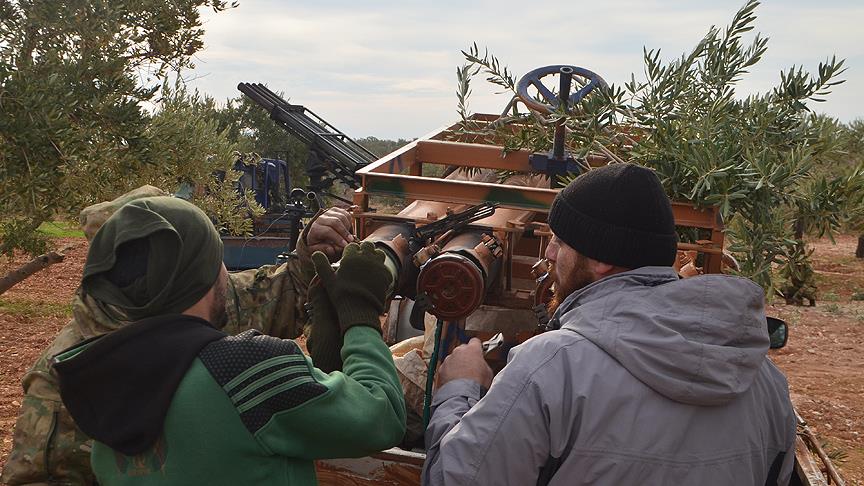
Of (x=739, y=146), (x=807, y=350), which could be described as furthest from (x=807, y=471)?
(x=807, y=350)

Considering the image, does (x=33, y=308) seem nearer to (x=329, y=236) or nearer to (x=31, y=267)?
(x=31, y=267)

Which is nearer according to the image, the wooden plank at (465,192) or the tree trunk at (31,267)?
the wooden plank at (465,192)

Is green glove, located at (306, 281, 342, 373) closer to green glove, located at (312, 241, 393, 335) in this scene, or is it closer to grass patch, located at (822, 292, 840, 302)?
green glove, located at (312, 241, 393, 335)

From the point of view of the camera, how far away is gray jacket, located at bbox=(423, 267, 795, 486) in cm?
187

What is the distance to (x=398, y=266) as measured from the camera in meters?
3.11

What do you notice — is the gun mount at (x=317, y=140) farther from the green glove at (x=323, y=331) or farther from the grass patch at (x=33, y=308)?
the green glove at (x=323, y=331)

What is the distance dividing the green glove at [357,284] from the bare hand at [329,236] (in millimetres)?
658

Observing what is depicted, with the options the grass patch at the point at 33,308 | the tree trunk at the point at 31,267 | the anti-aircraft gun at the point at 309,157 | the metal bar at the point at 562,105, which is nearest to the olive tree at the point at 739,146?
the metal bar at the point at 562,105

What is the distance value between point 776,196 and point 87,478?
252 centimetres

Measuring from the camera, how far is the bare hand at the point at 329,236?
2939mm

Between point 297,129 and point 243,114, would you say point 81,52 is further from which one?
point 243,114

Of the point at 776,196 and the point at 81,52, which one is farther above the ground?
the point at 81,52

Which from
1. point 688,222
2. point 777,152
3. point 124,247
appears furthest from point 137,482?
point 777,152

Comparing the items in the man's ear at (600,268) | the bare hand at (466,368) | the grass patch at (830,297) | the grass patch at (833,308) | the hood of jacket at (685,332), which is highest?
the man's ear at (600,268)
